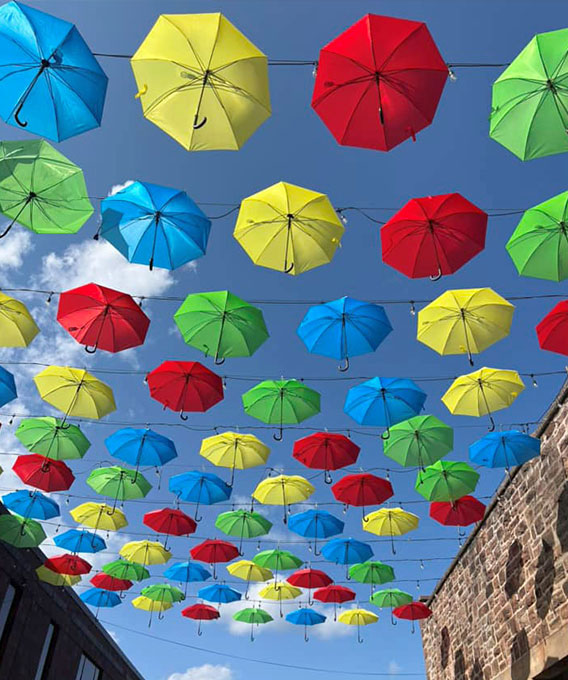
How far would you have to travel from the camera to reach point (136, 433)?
37.8ft

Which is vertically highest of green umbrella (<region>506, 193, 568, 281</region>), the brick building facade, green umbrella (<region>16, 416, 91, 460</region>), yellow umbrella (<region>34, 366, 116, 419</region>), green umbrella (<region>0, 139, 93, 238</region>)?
green umbrella (<region>506, 193, 568, 281</region>)

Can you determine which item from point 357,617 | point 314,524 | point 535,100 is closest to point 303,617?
point 357,617

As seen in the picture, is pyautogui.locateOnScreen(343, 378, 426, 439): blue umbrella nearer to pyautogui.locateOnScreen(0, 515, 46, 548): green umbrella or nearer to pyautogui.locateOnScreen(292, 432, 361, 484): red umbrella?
pyautogui.locateOnScreen(292, 432, 361, 484): red umbrella

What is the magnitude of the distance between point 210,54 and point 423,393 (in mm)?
7009

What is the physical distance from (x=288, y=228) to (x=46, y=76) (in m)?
3.37

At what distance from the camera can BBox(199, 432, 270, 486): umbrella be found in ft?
39.5

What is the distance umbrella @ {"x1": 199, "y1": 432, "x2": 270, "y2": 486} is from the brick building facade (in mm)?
5838

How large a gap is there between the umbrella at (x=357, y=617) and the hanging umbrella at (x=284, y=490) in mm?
8326

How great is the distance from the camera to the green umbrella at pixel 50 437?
36.8ft

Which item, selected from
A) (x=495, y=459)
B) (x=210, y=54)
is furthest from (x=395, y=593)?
(x=210, y=54)

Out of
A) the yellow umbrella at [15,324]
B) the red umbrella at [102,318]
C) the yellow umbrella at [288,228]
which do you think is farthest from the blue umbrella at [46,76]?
the yellow umbrella at [15,324]

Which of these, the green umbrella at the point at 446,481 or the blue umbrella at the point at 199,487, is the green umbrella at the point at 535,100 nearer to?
the green umbrella at the point at 446,481

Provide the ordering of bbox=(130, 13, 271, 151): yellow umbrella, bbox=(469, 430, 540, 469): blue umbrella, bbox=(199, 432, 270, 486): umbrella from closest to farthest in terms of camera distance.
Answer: bbox=(130, 13, 271, 151): yellow umbrella
bbox=(469, 430, 540, 469): blue umbrella
bbox=(199, 432, 270, 486): umbrella

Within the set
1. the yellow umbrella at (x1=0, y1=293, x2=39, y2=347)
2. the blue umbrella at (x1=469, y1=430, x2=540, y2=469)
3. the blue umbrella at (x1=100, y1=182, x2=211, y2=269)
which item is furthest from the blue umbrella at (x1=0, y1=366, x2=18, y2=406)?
the blue umbrella at (x1=469, y1=430, x2=540, y2=469)
